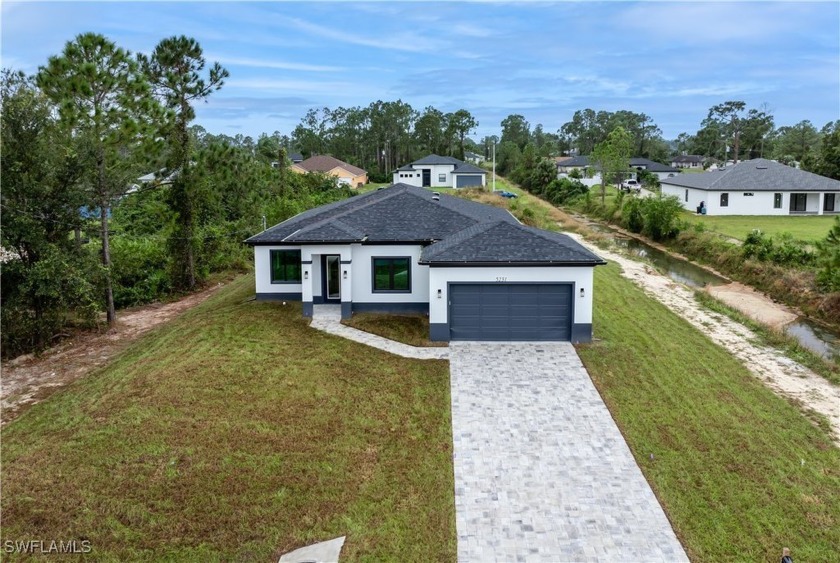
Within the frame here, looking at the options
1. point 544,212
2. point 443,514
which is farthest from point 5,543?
point 544,212

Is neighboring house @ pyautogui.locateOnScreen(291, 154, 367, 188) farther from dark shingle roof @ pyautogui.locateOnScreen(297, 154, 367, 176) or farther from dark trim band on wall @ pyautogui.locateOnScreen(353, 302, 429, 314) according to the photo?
dark trim band on wall @ pyautogui.locateOnScreen(353, 302, 429, 314)

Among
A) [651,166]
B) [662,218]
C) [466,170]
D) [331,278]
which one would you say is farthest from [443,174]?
[331,278]

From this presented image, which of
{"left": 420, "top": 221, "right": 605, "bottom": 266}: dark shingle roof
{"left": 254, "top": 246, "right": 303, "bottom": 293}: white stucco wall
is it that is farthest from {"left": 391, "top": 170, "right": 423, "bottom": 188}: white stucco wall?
{"left": 420, "top": 221, "right": 605, "bottom": 266}: dark shingle roof

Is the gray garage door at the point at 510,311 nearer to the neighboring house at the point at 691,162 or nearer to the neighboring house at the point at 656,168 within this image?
the neighboring house at the point at 656,168

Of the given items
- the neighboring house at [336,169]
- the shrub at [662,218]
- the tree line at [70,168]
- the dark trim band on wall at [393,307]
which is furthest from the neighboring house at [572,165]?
the dark trim band on wall at [393,307]

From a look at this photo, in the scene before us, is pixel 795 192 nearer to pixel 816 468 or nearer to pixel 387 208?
pixel 387 208

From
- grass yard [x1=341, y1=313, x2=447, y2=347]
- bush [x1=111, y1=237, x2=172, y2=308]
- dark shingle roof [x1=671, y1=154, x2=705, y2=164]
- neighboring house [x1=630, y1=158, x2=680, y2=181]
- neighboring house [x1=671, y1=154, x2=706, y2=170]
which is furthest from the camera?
dark shingle roof [x1=671, y1=154, x2=705, y2=164]
